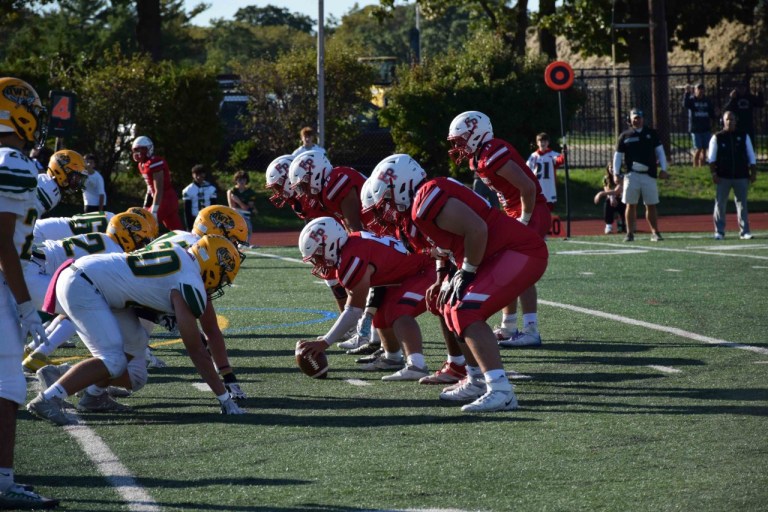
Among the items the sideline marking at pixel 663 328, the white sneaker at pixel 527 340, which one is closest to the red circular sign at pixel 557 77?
the sideline marking at pixel 663 328

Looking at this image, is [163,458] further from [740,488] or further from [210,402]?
[740,488]

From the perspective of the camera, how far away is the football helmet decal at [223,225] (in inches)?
310

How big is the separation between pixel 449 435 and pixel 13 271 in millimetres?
2460

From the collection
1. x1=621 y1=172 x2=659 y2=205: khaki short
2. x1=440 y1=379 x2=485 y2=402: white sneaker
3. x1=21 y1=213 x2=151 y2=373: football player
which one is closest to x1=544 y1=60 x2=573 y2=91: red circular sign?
x1=621 y1=172 x2=659 y2=205: khaki short

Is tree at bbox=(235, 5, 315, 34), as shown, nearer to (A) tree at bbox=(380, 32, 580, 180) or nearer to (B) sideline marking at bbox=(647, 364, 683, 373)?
(A) tree at bbox=(380, 32, 580, 180)

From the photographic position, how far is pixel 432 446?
243 inches

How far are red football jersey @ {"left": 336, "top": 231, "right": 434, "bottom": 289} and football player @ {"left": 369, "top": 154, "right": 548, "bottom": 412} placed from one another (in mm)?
692

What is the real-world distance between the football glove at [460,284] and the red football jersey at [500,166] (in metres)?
1.92

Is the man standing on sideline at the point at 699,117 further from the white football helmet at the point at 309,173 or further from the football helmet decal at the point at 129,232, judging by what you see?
the football helmet decal at the point at 129,232

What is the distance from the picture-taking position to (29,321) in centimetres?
551

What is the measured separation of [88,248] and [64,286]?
1678 millimetres

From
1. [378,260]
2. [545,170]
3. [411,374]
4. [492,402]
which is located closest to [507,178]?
[378,260]

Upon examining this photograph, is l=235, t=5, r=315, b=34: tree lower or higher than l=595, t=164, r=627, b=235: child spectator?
higher

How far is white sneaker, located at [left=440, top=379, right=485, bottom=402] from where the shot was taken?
7.40 metres
